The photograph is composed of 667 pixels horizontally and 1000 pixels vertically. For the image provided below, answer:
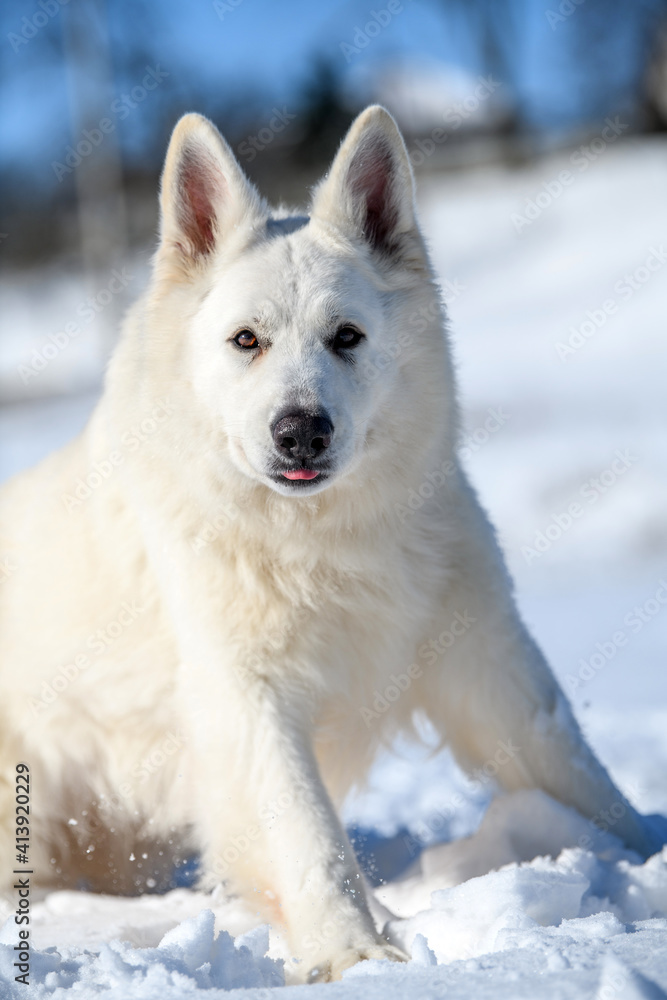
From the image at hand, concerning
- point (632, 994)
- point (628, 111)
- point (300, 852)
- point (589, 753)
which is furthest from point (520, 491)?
point (628, 111)

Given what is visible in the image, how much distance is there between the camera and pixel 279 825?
2.79 meters

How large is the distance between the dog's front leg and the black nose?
72cm

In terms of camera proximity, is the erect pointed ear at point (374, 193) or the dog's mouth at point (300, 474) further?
the erect pointed ear at point (374, 193)

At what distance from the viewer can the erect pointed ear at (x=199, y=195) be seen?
3.17 m

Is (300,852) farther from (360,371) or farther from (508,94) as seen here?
(508,94)
